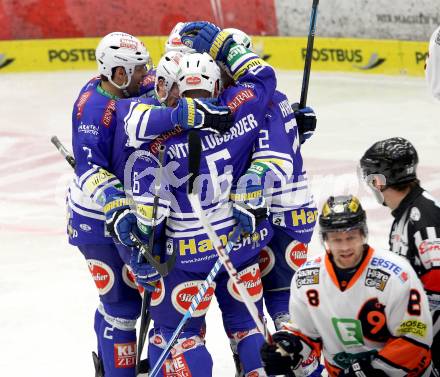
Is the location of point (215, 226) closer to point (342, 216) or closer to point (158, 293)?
point (158, 293)

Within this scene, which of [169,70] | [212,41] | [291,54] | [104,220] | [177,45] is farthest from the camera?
[291,54]

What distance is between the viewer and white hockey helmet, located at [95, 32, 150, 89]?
13.9 feet

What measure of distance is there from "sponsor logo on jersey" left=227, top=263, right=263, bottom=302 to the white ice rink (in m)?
0.87

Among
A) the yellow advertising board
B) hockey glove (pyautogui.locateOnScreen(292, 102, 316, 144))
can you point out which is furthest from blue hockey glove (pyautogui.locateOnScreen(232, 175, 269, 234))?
the yellow advertising board

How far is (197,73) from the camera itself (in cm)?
371

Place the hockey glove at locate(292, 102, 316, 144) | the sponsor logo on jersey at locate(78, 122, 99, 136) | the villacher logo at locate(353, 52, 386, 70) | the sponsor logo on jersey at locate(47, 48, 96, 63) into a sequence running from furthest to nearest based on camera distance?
the sponsor logo on jersey at locate(47, 48, 96, 63) → the villacher logo at locate(353, 52, 386, 70) → the hockey glove at locate(292, 102, 316, 144) → the sponsor logo on jersey at locate(78, 122, 99, 136)

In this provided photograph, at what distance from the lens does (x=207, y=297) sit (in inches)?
147

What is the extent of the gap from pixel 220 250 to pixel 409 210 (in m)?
0.58

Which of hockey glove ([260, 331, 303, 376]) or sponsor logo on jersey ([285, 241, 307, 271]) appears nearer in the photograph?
hockey glove ([260, 331, 303, 376])

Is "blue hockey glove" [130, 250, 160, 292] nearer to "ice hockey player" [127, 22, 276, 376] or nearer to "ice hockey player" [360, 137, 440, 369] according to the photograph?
"ice hockey player" [127, 22, 276, 376]

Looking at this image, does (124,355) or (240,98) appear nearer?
(240,98)

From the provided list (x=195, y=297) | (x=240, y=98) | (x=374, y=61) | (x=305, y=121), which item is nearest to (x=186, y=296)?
(x=195, y=297)

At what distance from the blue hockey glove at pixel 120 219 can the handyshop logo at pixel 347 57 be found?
587 cm

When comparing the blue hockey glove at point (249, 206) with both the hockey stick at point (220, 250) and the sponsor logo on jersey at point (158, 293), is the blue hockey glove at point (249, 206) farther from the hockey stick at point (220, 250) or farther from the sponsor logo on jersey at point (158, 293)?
the sponsor logo on jersey at point (158, 293)
